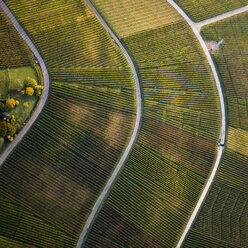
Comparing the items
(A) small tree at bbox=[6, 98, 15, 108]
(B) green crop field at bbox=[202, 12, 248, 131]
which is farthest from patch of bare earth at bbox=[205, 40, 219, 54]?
(A) small tree at bbox=[6, 98, 15, 108]

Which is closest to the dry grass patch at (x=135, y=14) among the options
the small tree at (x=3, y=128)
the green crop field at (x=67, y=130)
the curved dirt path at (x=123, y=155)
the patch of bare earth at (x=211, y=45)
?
the curved dirt path at (x=123, y=155)

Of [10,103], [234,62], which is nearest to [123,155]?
[10,103]

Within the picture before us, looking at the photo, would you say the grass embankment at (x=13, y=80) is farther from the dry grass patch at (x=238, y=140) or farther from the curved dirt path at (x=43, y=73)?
the dry grass patch at (x=238, y=140)

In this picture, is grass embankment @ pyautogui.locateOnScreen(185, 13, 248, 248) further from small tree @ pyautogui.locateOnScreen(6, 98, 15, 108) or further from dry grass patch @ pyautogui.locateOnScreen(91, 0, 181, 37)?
small tree @ pyautogui.locateOnScreen(6, 98, 15, 108)

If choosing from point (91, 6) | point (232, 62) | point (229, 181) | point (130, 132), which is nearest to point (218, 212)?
point (229, 181)

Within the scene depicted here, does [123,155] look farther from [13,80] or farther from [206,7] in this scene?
[206,7]

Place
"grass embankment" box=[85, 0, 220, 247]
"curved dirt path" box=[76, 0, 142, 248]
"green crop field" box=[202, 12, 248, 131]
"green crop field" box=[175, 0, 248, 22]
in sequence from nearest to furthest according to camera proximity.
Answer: "curved dirt path" box=[76, 0, 142, 248], "grass embankment" box=[85, 0, 220, 247], "green crop field" box=[202, 12, 248, 131], "green crop field" box=[175, 0, 248, 22]

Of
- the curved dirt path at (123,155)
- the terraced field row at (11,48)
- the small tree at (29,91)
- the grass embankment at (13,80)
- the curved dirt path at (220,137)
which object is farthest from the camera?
the curved dirt path at (220,137)

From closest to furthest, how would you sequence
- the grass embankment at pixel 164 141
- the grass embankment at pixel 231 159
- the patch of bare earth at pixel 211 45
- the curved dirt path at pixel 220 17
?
the grass embankment at pixel 164 141 → the grass embankment at pixel 231 159 → the patch of bare earth at pixel 211 45 → the curved dirt path at pixel 220 17
